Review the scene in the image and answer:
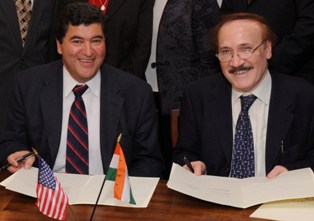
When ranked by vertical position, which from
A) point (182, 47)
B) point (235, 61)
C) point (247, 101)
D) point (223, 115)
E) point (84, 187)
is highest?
point (235, 61)

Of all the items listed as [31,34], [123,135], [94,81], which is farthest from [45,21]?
[123,135]

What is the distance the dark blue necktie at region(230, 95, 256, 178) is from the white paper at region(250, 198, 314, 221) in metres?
0.55

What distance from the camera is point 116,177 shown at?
2.46m

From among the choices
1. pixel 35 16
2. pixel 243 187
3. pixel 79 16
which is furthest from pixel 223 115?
pixel 35 16

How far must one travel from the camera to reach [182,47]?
13.8ft

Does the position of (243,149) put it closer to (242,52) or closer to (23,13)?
(242,52)

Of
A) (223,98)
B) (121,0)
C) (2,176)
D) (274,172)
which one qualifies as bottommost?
(2,176)

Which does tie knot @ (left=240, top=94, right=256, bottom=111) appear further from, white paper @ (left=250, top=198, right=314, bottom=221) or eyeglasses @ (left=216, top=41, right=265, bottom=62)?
white paper @ (left=250, top=198, right=314, bottom=221)

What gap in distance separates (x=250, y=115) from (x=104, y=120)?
32.3 inches

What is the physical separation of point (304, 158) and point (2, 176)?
→ 63.2 inches

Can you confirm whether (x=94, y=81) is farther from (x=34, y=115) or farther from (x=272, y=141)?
(x=272, y=141)

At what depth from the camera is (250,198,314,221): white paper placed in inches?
95.4

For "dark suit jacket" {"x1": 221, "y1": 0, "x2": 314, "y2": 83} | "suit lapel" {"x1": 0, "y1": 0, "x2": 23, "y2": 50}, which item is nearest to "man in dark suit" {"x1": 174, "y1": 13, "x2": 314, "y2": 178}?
"dark suit jacket" {"x1": 221, "y1": 0, "x2": 314, "y2": 83}

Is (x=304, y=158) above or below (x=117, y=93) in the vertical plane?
below
